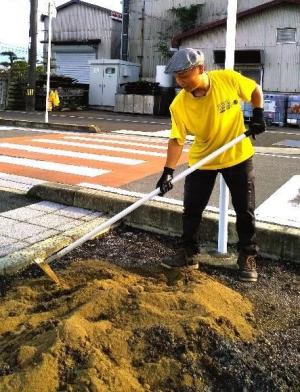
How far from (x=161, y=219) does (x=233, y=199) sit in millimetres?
1153

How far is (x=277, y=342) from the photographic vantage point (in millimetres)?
2762

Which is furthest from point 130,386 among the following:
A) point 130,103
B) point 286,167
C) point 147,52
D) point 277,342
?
point 147,52

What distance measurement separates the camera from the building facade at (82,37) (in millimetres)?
29641

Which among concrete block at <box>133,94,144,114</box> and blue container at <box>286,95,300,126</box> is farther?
concrete block at <box>133,94,144,114</box>

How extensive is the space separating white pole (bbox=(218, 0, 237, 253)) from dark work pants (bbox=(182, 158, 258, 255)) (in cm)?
19

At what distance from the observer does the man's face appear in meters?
3.29

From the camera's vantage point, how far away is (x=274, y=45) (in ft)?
69.9

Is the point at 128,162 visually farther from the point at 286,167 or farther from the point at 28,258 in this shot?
the point at 28,258

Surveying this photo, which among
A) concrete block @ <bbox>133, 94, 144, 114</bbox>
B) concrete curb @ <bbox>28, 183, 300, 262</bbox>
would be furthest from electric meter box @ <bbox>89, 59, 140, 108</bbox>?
concrete curb @ <bbox>28, 183, 300, 262</bbox>

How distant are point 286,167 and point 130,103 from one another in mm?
16620

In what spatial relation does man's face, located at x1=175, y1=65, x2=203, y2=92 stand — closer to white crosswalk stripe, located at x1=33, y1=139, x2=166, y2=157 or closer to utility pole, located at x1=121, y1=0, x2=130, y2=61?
white crosswalk stripe, located at x1=33, y1=139, x2=166, y2=157

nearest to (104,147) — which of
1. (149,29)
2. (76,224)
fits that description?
(76,224)

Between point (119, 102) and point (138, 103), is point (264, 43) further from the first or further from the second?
point (119, 102)

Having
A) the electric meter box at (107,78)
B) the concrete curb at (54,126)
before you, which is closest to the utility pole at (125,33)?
the electric meter box at (107,78)
